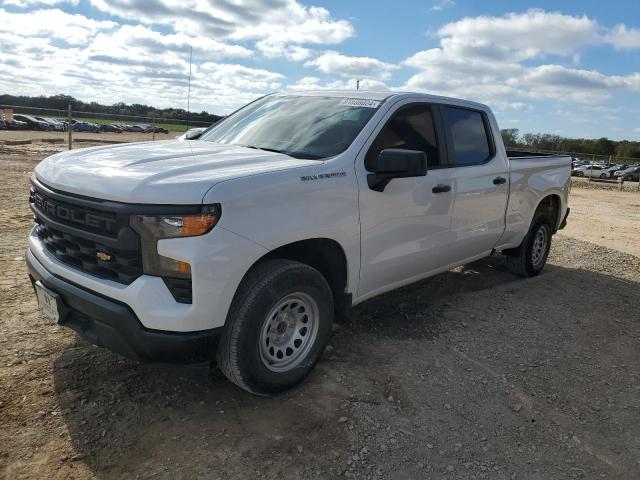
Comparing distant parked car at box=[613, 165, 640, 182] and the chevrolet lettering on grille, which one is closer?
the chevrolet lettering on grille

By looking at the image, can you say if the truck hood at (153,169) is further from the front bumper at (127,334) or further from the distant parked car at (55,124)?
the distant parked car at (55,124)

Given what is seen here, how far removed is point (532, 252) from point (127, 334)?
16.6ft

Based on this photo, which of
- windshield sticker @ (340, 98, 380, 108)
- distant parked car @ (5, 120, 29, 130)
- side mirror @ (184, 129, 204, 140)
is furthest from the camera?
distant parked car @ (5, 120, 29, 130)

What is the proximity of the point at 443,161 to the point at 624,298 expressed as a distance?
312 centimetres

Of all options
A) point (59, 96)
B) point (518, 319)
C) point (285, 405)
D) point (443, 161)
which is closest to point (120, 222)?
point (285, 405)

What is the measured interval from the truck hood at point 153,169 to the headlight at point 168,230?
8 cm

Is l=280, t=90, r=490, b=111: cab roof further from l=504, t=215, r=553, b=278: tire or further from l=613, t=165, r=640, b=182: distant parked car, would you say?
l=613, t=165, r=640, b=182: distant parked car

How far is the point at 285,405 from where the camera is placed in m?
3.27

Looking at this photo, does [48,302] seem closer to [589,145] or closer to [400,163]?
[400,163]

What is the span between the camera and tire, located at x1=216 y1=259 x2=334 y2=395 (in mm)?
2945

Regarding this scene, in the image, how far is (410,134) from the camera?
4184 mm

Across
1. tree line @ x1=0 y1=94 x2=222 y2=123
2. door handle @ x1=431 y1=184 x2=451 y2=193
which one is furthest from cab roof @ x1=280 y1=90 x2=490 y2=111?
tree line @ x1=0 y1=94 x2=222 y2=123

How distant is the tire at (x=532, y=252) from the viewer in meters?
6.20

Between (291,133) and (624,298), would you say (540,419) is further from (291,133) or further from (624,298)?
(624,298)
